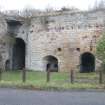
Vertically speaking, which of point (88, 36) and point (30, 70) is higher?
point (88, 36)

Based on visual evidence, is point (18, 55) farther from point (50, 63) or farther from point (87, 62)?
point (87, 62)

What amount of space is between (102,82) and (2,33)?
14.6 m

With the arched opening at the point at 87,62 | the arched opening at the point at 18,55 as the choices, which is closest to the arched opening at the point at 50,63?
the arched opening at the point at 87,62

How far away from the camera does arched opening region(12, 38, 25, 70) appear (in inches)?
1534

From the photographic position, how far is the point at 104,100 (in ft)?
57.0

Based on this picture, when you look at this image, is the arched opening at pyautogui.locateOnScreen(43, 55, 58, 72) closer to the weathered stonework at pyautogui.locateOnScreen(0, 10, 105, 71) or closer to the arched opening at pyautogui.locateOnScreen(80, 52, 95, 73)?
the weathered stonework at pyautogui.locateOnScreen(0, 10, 105, 71)

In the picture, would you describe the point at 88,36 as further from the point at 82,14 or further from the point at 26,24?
the point at 26,24

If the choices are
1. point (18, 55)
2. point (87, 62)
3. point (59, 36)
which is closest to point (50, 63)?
point (59, 36)

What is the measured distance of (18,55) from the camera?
39625 mm

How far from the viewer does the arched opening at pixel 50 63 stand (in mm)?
36594

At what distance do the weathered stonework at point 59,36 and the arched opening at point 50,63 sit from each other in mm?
188

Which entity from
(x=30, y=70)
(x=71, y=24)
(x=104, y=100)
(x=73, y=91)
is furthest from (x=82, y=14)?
(x=104, y=100)

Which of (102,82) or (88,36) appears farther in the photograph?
(88,36)

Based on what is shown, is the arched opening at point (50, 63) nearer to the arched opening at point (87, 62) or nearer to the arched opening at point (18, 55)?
the arched opening at point (87, 62)
